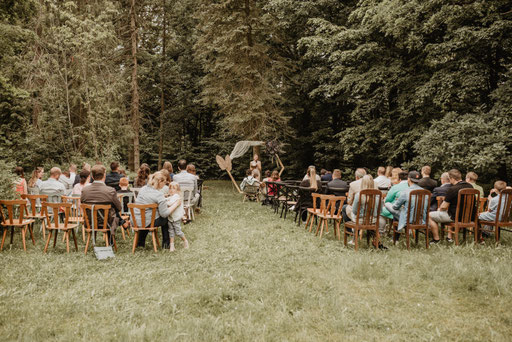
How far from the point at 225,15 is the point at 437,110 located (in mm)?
11443

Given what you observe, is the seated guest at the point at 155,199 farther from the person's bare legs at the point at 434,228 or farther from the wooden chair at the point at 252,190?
the wooden chair at the point at 252,190

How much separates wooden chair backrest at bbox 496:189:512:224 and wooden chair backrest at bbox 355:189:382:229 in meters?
2.36

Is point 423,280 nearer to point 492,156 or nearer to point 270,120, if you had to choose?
point 492,156

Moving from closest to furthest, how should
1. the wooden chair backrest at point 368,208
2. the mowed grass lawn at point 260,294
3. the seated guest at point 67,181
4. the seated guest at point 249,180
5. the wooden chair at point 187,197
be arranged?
the mowed grass lawn at point 260,294, the wooden chair backrest at point 368,208, the wooden chair at point 187,197, the seated guest at point 67,181, the seated guest at point 249,180

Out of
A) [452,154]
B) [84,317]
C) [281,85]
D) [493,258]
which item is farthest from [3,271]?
[281,85]

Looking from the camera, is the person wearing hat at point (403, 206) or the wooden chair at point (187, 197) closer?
the person wearing hat at point (403, 206)

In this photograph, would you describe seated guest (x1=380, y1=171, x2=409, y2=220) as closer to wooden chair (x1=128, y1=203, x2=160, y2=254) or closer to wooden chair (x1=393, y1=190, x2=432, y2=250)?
wooden chair (x1=393, y1=190, x2=432, y2=250)

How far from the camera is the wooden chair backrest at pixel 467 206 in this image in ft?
20.2

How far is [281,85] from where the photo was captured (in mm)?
19703

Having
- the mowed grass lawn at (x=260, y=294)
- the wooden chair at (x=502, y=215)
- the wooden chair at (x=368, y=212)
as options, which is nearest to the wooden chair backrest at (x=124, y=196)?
the mowed grass lawn at (x=260, y=294)

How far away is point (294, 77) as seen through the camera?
1848cm

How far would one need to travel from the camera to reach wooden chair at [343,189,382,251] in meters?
5.96

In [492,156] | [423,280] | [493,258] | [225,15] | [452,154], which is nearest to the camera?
[423,280]

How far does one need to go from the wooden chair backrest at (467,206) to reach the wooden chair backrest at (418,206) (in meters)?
0.61
